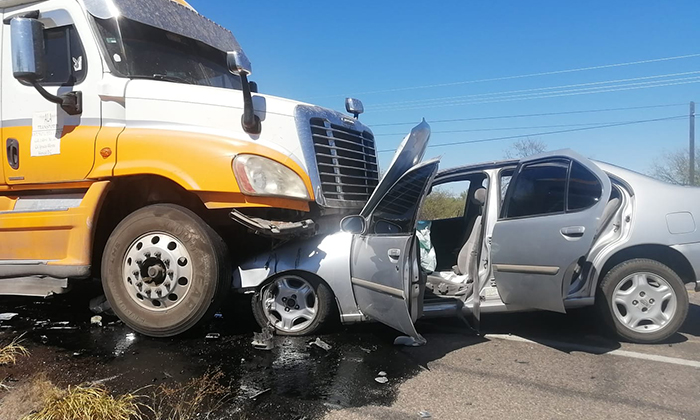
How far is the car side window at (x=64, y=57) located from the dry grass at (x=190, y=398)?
2759 mm

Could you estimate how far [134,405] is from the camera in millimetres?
2719

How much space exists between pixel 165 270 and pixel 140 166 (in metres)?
0.88

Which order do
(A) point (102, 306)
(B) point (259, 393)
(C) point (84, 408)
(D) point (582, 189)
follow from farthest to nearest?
(A) point (102, 306)
(D) point (582, 189)
(B) point (259, 393)
(C) point (84, 408)

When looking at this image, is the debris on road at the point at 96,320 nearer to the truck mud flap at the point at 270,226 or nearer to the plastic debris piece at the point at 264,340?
the plastic debris piece at the point at 264,340

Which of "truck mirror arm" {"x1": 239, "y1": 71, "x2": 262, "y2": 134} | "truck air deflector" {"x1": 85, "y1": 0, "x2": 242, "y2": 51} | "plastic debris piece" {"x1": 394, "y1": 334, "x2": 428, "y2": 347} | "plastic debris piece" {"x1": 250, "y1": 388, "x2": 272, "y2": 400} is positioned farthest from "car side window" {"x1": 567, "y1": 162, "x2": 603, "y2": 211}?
"truck air deflector" {"x1": 85, "y1": 0, "x2": 242, "y2": 51}

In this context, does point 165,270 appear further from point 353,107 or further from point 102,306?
point 353,107

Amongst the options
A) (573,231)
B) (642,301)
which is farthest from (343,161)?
(642,301)

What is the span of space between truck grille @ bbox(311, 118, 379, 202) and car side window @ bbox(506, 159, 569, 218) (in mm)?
1430

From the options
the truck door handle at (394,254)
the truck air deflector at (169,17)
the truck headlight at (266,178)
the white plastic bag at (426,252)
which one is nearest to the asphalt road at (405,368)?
Answer: the white plastic bag at (426,252)

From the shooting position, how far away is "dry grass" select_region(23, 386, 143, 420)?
97.7 inches

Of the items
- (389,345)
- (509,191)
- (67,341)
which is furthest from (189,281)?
(509,191)

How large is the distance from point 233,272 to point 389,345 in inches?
59.7

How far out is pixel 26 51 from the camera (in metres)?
3.73

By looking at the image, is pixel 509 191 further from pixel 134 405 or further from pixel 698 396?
pixel 134 405
